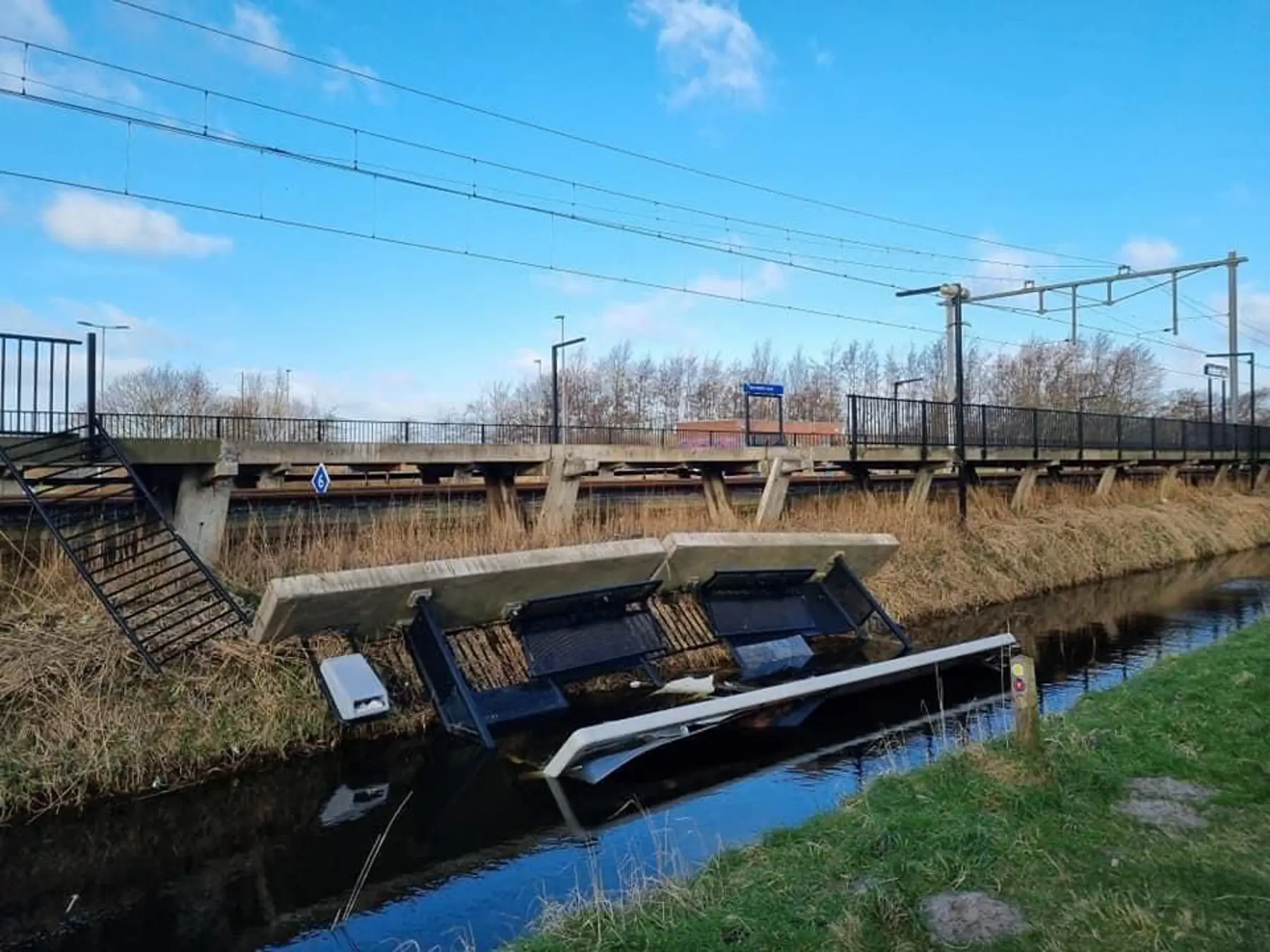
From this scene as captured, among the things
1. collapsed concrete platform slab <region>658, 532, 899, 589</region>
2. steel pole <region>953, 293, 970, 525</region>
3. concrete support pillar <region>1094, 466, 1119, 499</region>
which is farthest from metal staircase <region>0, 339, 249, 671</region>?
concrete support pillar <region>1094, 466, 1119, 499</region>

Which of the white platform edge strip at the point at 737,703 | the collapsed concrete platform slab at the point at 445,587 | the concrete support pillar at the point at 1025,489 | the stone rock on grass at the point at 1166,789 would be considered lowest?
the white platform edge strip at the point at 737,703

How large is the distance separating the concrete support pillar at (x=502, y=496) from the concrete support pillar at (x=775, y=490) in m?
4.04

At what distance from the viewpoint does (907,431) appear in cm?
1834

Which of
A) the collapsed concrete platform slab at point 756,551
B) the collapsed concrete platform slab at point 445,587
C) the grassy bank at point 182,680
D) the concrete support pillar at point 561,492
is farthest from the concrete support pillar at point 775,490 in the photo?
the collapsed concrete platform slab at point 445,587

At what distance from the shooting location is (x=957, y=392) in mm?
16453

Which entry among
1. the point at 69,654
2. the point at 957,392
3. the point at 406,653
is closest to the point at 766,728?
the point at 406,653

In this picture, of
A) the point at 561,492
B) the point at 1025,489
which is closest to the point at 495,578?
the point at 561,492

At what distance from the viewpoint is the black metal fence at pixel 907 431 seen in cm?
1789

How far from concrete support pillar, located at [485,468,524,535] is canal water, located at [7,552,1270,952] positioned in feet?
15.4

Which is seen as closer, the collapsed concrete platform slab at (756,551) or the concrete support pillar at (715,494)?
the collapsed concrete platform slab at (756,551)

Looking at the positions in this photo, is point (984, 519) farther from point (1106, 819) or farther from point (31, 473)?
point (31, 473)

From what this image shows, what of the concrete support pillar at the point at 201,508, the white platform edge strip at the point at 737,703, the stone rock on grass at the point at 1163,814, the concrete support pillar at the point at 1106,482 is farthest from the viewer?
the concrete support pillar at the point at 1106,482

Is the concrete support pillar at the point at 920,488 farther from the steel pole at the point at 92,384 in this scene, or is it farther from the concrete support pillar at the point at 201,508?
the steel pole at the point at 92,384

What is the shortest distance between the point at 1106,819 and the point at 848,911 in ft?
5.73
